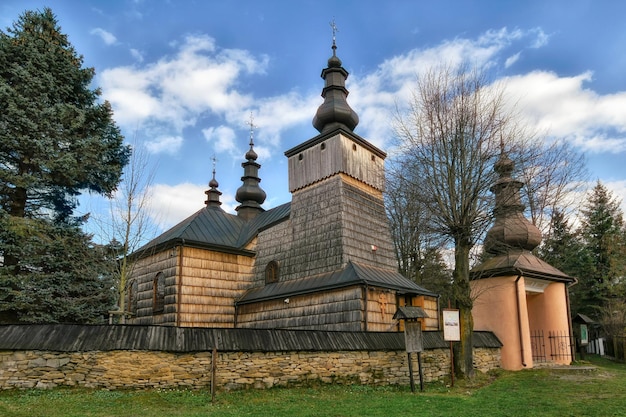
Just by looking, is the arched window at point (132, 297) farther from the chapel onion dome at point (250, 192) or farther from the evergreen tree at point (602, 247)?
the evergreen tree at point (602, 247)

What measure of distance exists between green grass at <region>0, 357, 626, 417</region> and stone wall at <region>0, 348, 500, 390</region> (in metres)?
0.23

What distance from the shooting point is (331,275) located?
17.5 m

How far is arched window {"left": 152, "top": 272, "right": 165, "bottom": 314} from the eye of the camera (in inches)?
774

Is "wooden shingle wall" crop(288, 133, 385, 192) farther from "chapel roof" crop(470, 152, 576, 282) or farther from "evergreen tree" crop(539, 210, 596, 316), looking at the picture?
"evergreen tree" crop(539, 210, 596, 316)

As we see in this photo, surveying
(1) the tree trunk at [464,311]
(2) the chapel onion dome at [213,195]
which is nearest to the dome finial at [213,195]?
(2) the chapel onion dome at [213,195]

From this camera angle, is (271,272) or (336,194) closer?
(336,194)

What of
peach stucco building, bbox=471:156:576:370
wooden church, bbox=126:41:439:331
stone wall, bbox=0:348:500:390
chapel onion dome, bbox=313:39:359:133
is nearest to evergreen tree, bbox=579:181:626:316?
peach stucco building, bbox=471:156:576:370

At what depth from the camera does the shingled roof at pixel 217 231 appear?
1981 centimetres

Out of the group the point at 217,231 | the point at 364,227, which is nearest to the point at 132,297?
the point at 217,231

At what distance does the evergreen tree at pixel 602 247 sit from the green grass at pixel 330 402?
56.4ft

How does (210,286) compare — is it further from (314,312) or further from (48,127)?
(48,127)

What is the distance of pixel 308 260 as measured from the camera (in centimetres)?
1881

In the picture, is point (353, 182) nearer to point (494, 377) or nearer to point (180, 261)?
point (180, 261)

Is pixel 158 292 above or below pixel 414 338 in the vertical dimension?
above
